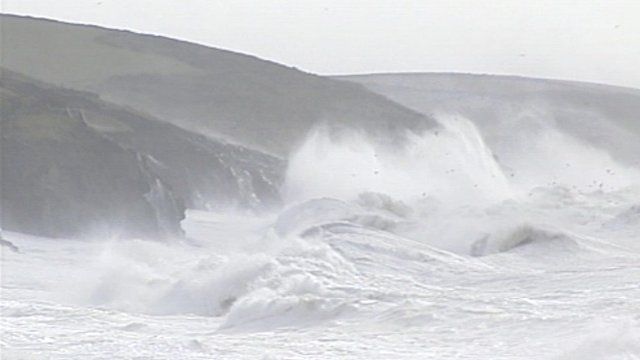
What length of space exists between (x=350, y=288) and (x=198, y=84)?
43.5 metres

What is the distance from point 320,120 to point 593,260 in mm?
31250

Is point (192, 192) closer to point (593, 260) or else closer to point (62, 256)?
point (62, 256)

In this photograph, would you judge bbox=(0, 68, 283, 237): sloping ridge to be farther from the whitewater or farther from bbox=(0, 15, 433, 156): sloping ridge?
bbox=(0, 15, 433, 156): sloping ridge

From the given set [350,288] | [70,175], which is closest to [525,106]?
[70,175]

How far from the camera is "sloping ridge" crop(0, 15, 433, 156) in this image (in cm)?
4516

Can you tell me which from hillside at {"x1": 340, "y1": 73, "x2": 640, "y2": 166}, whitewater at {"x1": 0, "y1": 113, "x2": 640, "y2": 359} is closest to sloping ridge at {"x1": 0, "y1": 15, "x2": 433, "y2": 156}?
hillside at {"x1": 340, "y1": 73, "x2": 640, "y2": 166}

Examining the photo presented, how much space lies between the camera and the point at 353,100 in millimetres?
50688

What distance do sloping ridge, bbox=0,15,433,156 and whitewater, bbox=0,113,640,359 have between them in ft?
69.8

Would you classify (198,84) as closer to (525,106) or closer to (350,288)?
(525,106)

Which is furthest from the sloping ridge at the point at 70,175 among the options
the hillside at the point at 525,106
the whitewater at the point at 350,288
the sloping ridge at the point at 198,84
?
the hillside at the point at 525,106

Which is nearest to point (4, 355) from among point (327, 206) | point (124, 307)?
point (124, 307)

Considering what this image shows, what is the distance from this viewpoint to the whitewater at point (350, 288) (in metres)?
8.74

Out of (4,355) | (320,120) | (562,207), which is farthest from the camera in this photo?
(320,120)

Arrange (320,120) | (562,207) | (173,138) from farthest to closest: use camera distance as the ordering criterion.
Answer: (320,120) < (173,138) < (562,207)
